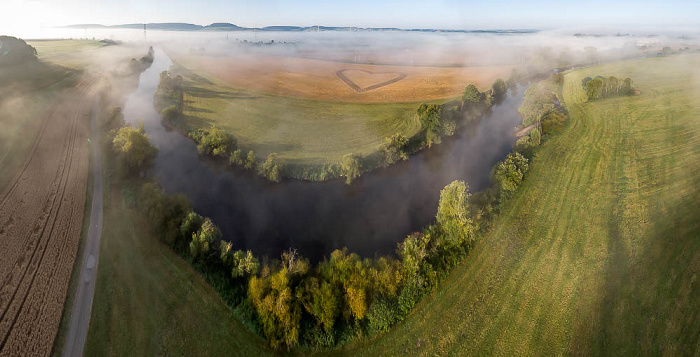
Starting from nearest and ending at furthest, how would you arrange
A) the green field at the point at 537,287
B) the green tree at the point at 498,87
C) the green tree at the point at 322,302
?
A: the green field at the point at 537,287
the green tree at the point at 322,302
the green tree at the point at 498,87

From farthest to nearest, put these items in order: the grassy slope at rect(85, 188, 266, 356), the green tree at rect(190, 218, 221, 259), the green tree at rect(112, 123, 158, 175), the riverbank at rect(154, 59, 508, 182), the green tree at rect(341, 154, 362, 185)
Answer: the riverbank at rect(154, 59, 508, 182)
the green tree at rect(341, 154, 362, 185)
the green tree at rect(112, 123, 158, 175)
the green tree at rect(190, 218, 221, 259)
the grassy slope at rect(85, 188, 266, 356)

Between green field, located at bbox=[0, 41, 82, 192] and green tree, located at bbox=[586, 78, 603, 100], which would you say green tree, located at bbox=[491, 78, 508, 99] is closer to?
green tree, located at bbox=[586, 78, 603, 100]

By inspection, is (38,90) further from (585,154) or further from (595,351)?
(585,154)

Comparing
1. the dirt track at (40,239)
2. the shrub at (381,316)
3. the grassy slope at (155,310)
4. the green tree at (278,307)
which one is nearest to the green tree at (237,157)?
the grassy slope at (155,310)

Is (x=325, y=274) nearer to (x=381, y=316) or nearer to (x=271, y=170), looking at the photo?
(x=381, y=316)

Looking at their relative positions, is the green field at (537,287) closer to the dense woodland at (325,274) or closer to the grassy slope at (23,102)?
the dense woodland at (325,274)

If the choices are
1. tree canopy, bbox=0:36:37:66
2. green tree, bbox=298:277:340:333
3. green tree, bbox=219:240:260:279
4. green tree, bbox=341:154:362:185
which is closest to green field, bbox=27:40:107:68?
tree canopy, bbox=0:36:37:66

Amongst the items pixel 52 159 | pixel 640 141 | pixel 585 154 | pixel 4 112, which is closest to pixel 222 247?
pixel 52 159
